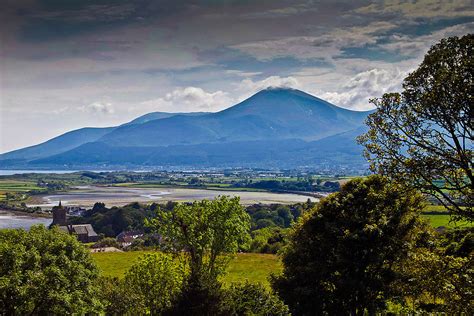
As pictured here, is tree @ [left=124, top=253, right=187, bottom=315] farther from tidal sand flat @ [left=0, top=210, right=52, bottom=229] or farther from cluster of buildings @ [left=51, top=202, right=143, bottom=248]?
tidal sand flat @ [left=0, top=210, right=52, bottom=229]

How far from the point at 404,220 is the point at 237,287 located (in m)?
9.15

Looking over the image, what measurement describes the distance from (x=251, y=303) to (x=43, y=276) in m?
9.16

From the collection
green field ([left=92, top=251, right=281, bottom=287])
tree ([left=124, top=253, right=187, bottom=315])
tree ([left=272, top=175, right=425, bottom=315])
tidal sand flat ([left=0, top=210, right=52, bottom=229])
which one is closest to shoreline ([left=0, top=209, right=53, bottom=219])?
tidal sand flat ([left=0, top=210, right=52, bottom=229])

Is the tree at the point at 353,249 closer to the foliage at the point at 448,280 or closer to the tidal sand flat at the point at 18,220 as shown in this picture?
the foliage at the point at 448,280

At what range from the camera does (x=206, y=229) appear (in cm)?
2708

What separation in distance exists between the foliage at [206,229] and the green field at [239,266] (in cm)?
1056

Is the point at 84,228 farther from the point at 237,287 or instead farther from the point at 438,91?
the point at 438,91

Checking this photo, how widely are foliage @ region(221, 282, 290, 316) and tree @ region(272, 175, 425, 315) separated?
3.78 m

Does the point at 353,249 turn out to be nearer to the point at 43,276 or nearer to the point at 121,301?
the point at 121,301

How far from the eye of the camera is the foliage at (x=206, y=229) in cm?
2659

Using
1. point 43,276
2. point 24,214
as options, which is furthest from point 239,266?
point 24,214

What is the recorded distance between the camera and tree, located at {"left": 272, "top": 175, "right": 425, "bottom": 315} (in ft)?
79.5

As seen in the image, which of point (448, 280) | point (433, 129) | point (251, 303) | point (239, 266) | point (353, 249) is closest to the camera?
point (448, 280)

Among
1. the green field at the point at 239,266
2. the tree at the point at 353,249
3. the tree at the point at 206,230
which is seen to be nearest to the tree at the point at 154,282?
the tree at the point at 206,230
